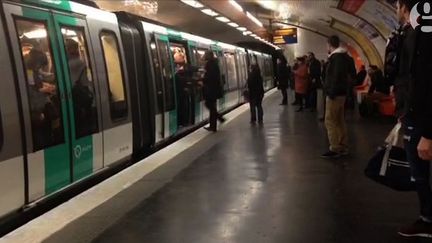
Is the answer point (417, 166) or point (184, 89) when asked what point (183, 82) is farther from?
point (417, 166)

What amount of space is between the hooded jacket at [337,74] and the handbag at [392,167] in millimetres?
3299

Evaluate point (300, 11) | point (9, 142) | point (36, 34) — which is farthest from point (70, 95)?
point (300, 11)

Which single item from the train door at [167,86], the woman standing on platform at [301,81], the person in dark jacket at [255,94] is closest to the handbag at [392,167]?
the train door at [167,86]

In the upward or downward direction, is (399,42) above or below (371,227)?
above

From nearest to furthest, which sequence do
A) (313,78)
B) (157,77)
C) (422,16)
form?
(422,16) < (157,77) < (313,78)

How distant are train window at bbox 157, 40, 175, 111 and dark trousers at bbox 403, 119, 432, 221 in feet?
20.7

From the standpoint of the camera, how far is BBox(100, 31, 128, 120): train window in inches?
285

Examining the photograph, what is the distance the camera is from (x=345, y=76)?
7719mm

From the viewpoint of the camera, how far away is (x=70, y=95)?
5.90 m

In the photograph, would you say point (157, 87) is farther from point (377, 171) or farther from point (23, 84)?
point (377, 171)

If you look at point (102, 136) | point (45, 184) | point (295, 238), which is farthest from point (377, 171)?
point (102, 136)

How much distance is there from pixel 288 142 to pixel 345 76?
2.47 m

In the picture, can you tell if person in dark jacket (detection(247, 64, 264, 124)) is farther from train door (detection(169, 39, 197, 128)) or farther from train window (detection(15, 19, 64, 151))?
train window (detection(15, 19, 64, 151))

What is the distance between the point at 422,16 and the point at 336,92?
399cm
